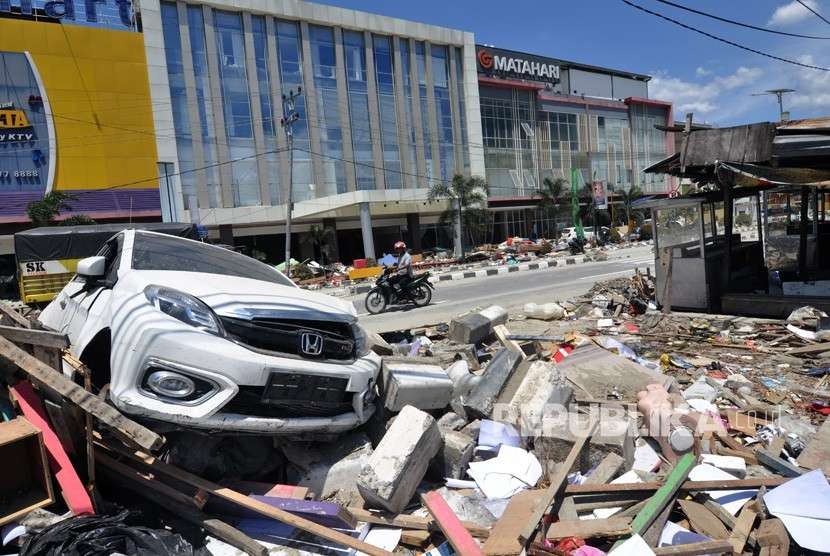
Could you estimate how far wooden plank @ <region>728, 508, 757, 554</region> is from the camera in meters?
2.80

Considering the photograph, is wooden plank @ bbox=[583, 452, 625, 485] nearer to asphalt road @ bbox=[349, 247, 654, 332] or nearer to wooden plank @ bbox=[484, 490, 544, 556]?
wooden plank @ bbox=[484, 490, 544, 556]

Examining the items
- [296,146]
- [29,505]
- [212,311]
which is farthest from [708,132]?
[296,146]

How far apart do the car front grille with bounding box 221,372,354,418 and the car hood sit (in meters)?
0.41

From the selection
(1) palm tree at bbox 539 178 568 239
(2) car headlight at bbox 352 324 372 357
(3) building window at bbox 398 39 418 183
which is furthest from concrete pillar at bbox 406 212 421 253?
(2) car headlight at bbox 352 324 372 357

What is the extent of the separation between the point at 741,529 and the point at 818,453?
4.15ft

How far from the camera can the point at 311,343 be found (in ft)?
11.5

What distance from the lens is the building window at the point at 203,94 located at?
104 feet

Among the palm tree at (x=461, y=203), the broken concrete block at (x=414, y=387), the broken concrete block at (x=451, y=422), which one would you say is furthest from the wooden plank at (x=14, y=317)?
the palm tree at (x=461, y=203)

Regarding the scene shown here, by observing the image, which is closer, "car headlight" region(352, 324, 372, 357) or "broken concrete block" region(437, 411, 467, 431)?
"car headlight" region(352, 324, 372, 357)

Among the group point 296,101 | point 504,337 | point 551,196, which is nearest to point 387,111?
point 296,101

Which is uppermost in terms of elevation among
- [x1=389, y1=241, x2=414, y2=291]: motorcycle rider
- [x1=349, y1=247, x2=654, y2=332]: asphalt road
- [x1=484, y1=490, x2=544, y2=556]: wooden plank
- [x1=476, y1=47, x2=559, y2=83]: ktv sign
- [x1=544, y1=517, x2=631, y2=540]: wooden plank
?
[x1=476, y1=47, x2=559, y2=83]: ktv sign

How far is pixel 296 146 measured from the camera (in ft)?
112

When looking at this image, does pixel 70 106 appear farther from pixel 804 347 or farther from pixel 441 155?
pixel 804 347

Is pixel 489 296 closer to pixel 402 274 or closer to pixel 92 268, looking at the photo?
pixel 402 274
